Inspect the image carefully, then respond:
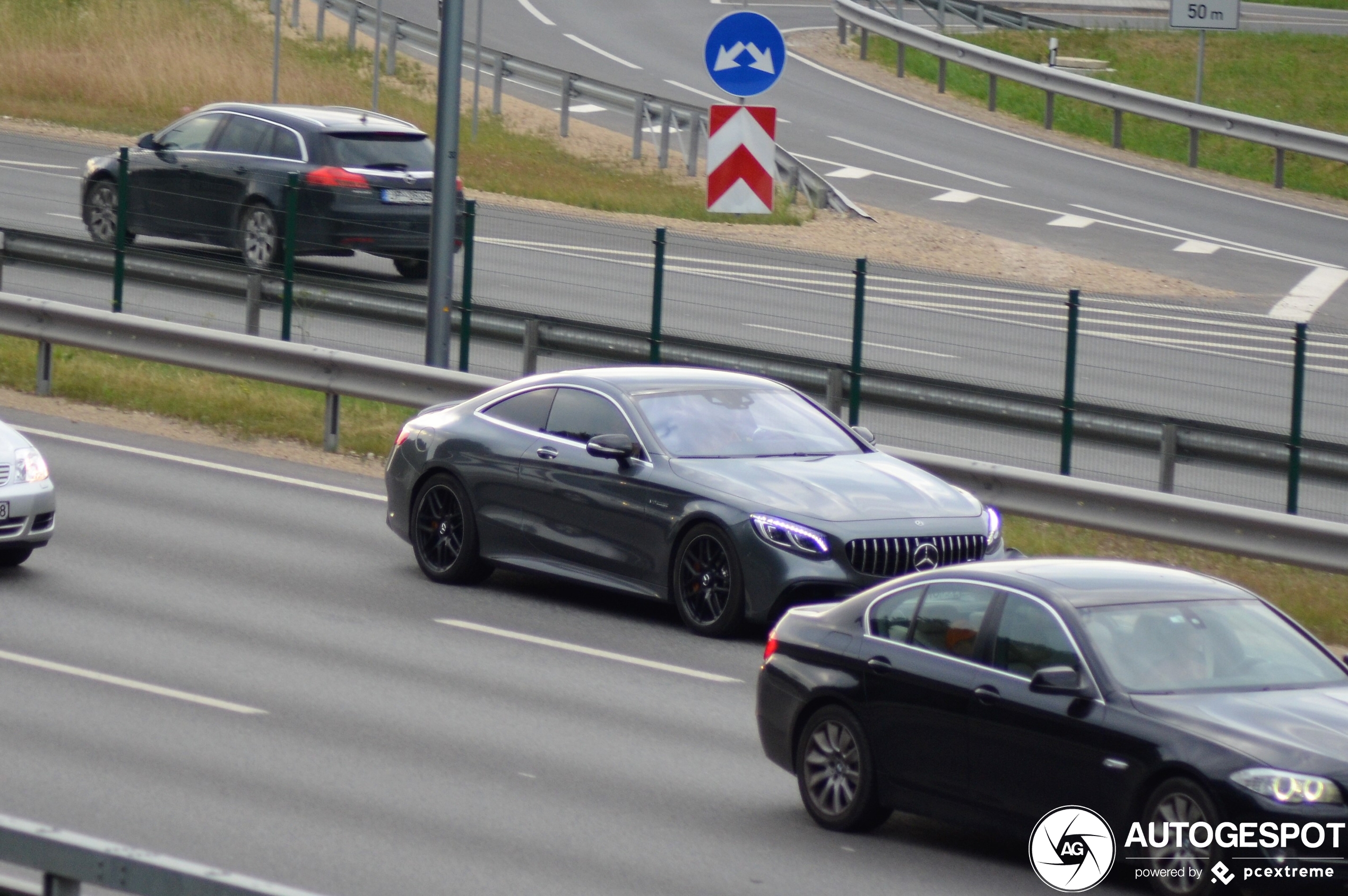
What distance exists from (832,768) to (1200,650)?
5.38 feet

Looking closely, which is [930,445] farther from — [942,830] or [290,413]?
[942,830]

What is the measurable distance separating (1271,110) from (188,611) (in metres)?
37.2

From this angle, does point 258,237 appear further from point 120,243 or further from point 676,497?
point 676,497

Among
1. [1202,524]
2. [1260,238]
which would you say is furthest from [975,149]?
[1202,524]

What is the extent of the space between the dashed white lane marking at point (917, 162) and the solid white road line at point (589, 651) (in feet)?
84.1

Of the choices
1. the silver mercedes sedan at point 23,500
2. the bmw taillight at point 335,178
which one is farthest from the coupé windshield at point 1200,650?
the bmw taillight at point 335,178

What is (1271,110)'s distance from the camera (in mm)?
44906

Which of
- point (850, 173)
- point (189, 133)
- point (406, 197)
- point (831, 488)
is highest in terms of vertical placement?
point (850, 173)

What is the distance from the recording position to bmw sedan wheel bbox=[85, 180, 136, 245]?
24.1 meters

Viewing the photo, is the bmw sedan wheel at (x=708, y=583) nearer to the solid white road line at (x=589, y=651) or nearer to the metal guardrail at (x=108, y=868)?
the solid white road line at (x=589, y=651)

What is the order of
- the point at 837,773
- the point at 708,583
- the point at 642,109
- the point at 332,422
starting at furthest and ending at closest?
the point at 642,109, the point at 332,422, the point at 708,583, the point at 837,773

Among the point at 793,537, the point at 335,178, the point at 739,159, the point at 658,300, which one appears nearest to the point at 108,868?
the point at 793,537

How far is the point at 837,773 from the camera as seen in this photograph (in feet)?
28.5

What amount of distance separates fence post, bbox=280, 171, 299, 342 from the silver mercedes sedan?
285 inches
